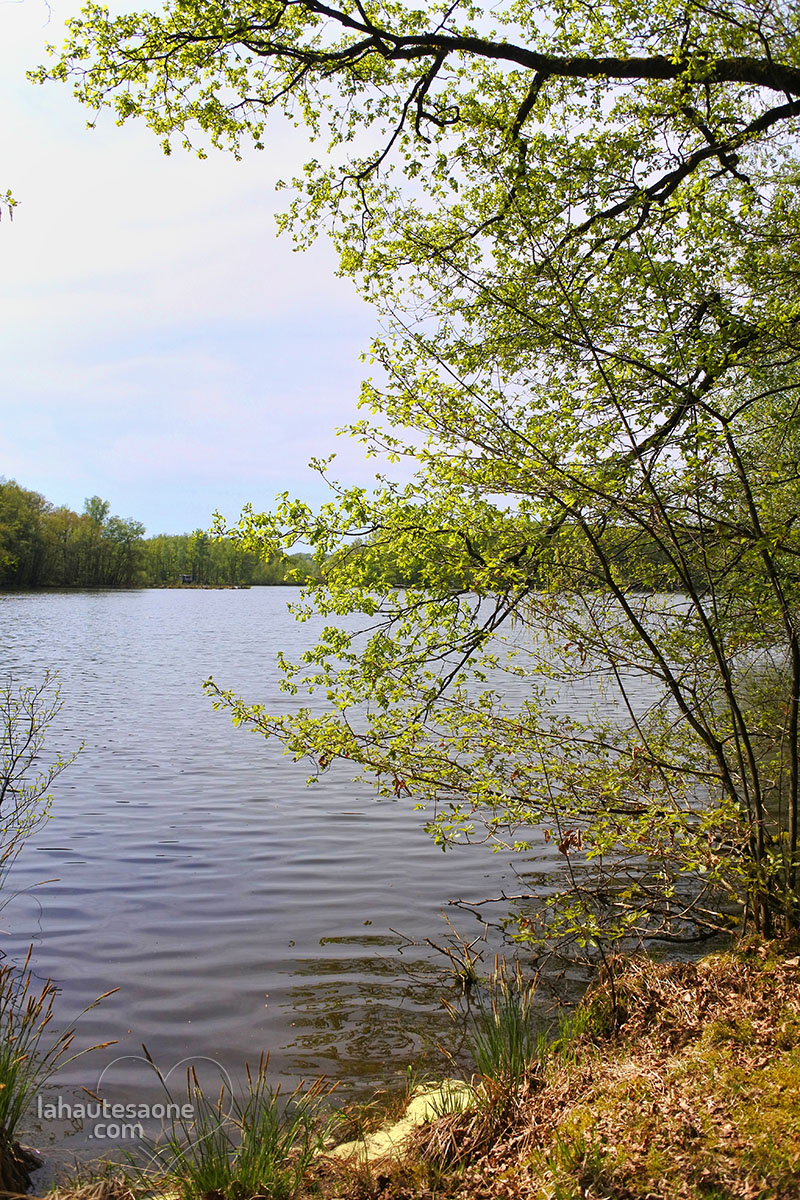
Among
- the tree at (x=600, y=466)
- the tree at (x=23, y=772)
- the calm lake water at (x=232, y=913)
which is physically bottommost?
the calm lake water at (x=232, y=913)

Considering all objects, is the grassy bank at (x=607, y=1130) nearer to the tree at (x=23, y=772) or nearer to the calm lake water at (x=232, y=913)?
the calm lake water at (x=232, y=913)

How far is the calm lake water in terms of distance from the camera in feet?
19.2

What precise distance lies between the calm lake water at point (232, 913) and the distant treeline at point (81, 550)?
193 feet

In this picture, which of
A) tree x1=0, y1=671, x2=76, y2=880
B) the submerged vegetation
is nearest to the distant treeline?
tree x1=0, y1=671, x2=76, y2=880

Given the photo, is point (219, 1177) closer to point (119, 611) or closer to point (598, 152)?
point (598, 152)

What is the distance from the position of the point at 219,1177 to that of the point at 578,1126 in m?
1.63

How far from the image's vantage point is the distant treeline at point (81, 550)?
285ft

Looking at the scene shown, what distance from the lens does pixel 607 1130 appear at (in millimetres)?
3551

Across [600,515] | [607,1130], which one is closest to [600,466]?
[600,515]

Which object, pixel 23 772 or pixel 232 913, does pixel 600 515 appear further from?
pixel 23 772

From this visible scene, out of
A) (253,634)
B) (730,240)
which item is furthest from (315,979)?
(253,634)

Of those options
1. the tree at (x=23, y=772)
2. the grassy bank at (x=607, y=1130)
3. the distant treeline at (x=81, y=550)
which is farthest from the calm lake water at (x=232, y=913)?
the distant treeline at (x=81, y=550)

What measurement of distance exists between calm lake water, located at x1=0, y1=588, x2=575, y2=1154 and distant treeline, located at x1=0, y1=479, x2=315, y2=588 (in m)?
58.9

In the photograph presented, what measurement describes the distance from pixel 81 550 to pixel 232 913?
351ft
